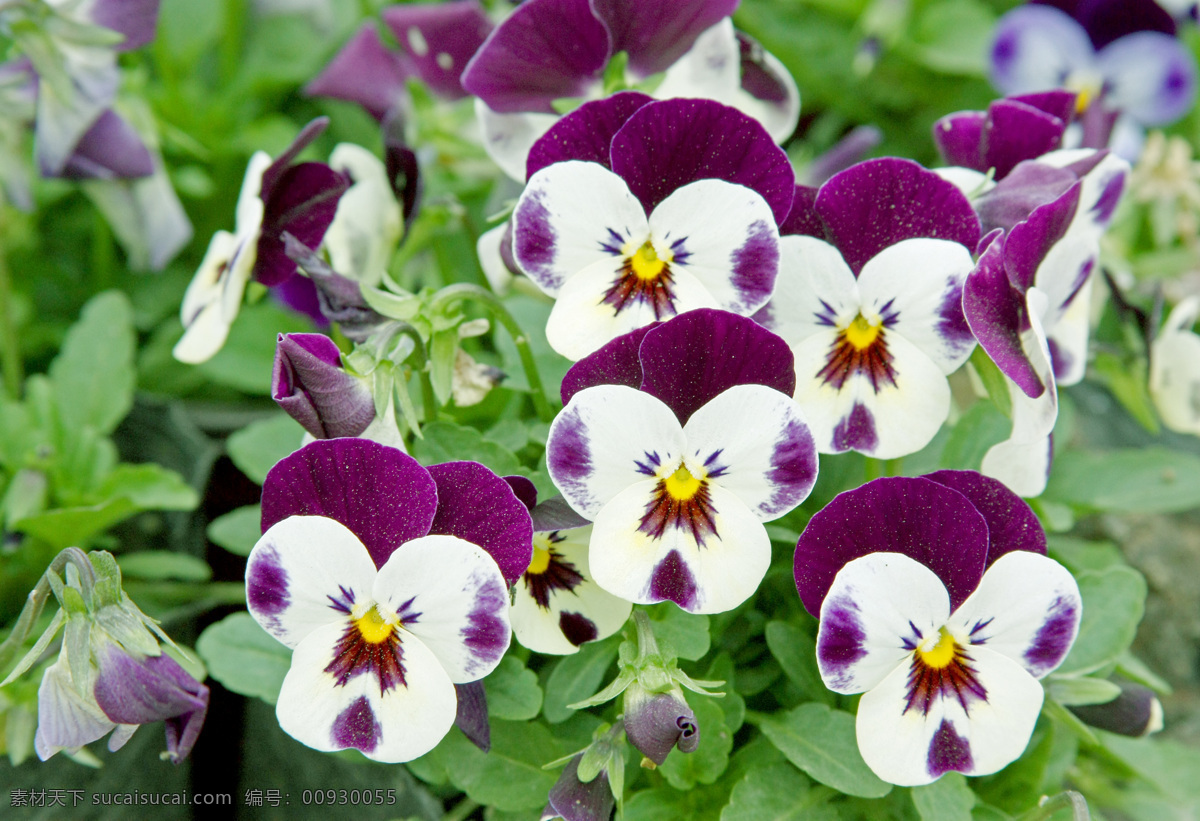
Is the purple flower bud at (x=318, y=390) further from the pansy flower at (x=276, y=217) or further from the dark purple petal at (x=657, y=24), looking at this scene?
the dark purple petal at (x=657, y=24)

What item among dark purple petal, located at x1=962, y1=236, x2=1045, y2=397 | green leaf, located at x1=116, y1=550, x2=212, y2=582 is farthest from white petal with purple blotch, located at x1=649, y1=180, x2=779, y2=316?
green leaf, located at x1=116, y1=550, x2=212, y2=582

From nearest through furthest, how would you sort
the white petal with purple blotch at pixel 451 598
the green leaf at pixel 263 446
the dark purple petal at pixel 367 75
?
1. the white petal with purple blotch at pixel 451 598
2. the green leaf at pixel 263 446
3. the dark purple petal at pixel 367 75

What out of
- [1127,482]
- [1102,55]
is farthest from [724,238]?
[1102,55]

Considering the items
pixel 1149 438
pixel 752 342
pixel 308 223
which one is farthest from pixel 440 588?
pixel 1149 438

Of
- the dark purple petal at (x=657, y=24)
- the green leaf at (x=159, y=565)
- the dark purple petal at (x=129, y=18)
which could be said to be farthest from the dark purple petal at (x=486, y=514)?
the dark purple petal at (x=129, y=18)

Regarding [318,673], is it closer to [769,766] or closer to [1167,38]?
[769,766]

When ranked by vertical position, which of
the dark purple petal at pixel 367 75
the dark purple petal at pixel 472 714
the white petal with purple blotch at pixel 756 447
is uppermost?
the white petal with purple blotch at pixel 756 447
